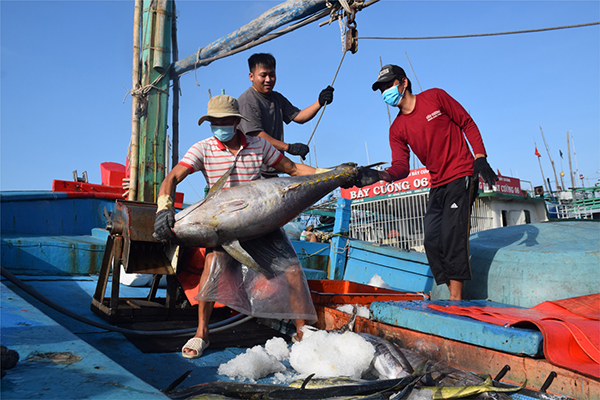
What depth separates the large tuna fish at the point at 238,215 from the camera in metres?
2.91

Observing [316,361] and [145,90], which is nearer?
[316,361]

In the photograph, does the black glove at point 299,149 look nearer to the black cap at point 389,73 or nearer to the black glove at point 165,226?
the black cap at point 389,73

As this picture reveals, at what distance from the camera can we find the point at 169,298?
3650 mm

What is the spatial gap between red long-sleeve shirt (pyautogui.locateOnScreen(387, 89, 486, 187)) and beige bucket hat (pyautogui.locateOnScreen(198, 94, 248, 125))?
5.57 ft

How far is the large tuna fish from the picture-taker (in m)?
2.91

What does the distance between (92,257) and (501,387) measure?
4832 mm

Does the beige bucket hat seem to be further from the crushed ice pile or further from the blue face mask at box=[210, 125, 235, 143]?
the crushed ice pile

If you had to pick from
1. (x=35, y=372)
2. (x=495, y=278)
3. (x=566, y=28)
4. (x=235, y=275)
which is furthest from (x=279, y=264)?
(x=566, y=28)

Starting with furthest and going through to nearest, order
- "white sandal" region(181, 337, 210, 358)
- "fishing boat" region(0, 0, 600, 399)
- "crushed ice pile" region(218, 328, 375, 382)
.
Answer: "white sandal" region(181, 337, 210, 358) < "crushed ice pile" region(218, 328, 375, 382) < "fishing boat" region(0, 0, 600, 399)

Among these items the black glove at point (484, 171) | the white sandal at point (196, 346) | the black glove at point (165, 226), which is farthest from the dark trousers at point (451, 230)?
the black glove at point (165, 226)

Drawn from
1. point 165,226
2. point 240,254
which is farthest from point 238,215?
point 165,226

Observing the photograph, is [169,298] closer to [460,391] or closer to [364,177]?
[364,177]

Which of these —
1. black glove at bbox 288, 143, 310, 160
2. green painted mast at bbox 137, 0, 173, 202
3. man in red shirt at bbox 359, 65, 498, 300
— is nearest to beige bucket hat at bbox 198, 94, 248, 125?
black glove at bbox 288, 143, 310, 160

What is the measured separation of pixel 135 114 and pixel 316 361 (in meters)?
4.82
